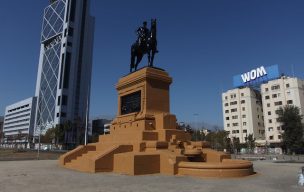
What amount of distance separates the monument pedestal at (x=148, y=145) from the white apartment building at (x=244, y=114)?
8080 cm

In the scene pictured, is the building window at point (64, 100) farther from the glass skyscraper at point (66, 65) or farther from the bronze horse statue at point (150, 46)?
the bronze horse statue at point (150, 46)

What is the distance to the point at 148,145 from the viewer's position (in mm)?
20734

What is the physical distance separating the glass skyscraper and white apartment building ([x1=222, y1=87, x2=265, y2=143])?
2803 inches

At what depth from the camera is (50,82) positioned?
15875 centimetres

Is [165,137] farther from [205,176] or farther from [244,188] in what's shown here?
[244,188]

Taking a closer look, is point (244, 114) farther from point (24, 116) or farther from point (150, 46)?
point (24, 116)

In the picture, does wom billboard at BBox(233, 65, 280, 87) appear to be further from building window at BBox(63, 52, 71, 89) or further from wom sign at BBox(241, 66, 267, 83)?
building window at BBox(63, 52, 71, 89)

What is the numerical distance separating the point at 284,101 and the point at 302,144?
38736mm

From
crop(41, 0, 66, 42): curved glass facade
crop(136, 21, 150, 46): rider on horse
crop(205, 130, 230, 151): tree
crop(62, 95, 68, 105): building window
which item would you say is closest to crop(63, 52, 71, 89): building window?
crop(62, 95, 68, 105): building window

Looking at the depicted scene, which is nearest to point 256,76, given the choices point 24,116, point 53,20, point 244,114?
point 244,114

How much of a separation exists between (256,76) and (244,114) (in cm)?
1321

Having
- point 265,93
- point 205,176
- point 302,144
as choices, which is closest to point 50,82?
point 265,93

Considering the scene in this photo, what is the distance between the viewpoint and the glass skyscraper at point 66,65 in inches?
5886

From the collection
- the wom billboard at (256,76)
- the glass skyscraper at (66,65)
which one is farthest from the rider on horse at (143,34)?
the glass skyscraper at (66,65)
